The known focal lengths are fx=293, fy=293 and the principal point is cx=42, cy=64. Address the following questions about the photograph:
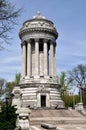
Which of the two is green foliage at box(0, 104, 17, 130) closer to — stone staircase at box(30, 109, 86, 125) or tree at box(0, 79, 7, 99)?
stone staircase at box(30, 109, 86, 125)

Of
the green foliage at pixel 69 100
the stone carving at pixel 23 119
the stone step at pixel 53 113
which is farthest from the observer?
the green foliage at pixel 69 100

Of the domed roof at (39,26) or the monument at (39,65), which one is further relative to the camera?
the domed roof at (39,26)

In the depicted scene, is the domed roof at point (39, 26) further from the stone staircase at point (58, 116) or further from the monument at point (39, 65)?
the stone staircase at point (58, 116)

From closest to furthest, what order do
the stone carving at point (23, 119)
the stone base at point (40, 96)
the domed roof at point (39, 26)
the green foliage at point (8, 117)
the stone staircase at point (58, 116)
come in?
the green foliage at point (8, 117), the stone carving at point (23, 119), the stone staircase at point (58, 116), the stone base at point (40, 96), the domed roof at point (39, 26)

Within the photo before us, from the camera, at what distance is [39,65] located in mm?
55906

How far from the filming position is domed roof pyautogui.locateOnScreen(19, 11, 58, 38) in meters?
56.2

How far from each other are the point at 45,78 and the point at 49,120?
2041 cm

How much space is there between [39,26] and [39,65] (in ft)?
24.6

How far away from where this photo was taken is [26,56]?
57531 mm

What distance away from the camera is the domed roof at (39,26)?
5616 centimetres

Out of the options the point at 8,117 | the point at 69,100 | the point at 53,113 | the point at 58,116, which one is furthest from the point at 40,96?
the point at 8,117

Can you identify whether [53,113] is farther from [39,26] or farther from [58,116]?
[39,26]

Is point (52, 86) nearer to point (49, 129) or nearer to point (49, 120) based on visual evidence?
point (49, 120)

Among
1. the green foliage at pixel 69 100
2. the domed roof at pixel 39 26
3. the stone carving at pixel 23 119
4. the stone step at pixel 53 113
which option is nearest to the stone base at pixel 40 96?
the stone step at pixel 53 113
